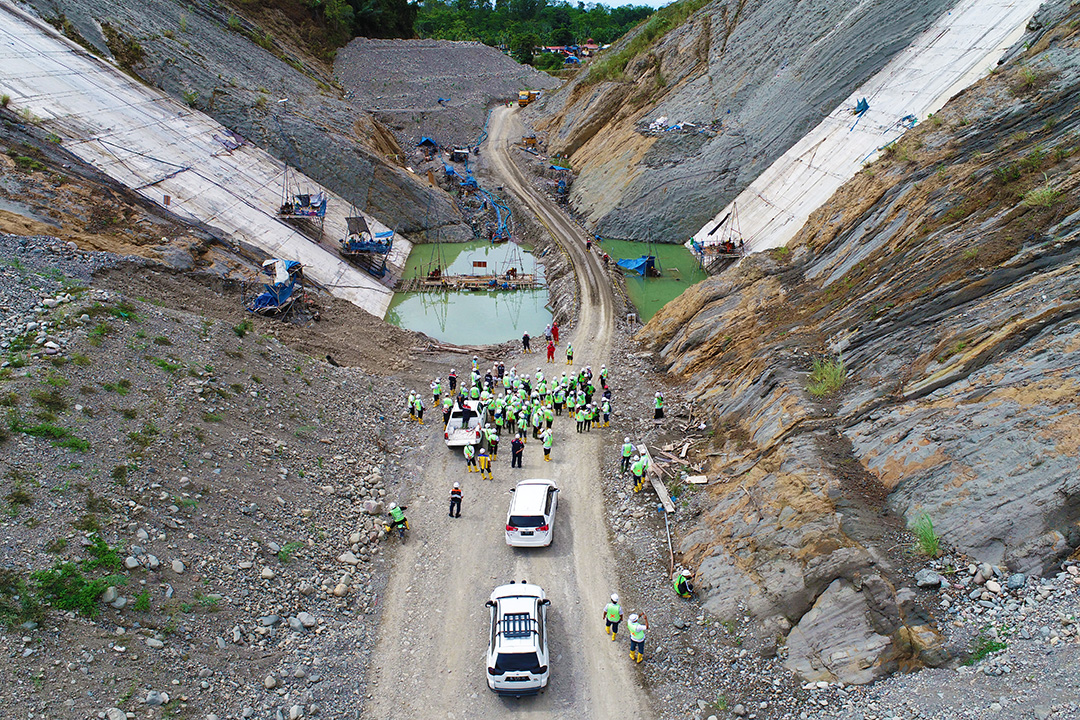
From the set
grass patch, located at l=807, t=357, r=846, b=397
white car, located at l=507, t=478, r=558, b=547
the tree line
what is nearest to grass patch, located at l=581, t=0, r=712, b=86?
grass patch, located at l=807, t=357, r=846, b=397

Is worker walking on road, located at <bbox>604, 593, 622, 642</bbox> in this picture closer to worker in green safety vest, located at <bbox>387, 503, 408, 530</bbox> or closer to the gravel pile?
the gravel pile

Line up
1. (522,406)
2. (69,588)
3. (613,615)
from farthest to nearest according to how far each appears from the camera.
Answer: (522,406) → (613,615) → (69,588)

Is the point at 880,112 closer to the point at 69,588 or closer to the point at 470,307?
the point at 470,307

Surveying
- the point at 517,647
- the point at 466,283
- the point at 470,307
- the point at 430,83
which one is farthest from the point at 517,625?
the point at 430,83

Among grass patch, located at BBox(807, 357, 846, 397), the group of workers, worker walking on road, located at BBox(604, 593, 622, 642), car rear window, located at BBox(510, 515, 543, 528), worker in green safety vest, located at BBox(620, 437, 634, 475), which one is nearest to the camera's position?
worker walking on road, located at BBox(604, 593, 622, 642)

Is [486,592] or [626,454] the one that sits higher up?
[626,454]

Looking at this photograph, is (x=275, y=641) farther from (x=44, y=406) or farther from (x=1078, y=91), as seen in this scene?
(x=1078, y=91)

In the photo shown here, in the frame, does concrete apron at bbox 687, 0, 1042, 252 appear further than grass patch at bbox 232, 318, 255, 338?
Yes
